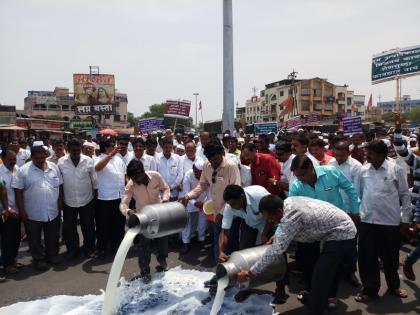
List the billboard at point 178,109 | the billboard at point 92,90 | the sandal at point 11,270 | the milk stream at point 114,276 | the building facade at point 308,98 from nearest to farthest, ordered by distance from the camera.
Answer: the milk stream at point 114,276
the sandal at point 11,270
the billboard at point 178,109
the billboard at point 92,90
the building facade at point 308,98

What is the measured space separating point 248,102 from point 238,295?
253 feet

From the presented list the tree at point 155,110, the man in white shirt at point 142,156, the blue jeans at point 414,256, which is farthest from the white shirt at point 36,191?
the tree at point 155,110

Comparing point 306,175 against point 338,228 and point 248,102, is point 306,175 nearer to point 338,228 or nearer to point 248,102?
point 338,228

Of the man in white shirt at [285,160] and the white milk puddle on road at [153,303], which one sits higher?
the man in white shirt at [285,160]

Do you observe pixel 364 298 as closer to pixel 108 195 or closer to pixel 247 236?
pixel 247 236

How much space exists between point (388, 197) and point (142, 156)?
3.92m

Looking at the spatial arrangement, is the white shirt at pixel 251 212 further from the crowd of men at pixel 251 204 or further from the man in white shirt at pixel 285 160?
the man in white shirt at pixel 285 160

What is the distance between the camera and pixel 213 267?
4902 millimetres

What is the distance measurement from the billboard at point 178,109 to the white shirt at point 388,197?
9523mm

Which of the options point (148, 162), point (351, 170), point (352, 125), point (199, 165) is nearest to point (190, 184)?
point (199, 165)

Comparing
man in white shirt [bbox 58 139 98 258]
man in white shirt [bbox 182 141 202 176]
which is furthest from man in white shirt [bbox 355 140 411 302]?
man in white shirt [bbox 58 139 98 258]

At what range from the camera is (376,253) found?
379cm

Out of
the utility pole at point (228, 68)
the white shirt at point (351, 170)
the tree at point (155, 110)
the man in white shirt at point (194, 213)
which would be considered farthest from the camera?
the tree at point (155, 110)

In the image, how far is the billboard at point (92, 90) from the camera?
117 ft
